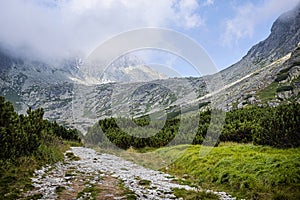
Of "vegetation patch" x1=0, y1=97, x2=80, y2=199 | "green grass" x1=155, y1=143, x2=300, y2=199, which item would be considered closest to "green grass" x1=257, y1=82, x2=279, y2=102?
"green grass" x1=155, y1=143, x2=300, y2=199

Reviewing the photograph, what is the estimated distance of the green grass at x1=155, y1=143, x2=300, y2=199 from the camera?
14.9m

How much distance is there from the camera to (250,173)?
17734mm

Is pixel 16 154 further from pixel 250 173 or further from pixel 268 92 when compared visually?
pixel 268 92

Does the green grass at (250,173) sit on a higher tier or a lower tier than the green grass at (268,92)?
lower

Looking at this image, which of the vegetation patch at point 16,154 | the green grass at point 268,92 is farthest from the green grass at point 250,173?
the green grass at point 268,92

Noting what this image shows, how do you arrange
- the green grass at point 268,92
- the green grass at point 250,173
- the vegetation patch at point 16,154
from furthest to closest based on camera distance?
the green grass at point 268,92 < the vegetation patch at point 16,154 < the green grass at point 250,173

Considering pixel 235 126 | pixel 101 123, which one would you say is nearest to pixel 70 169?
pixel 235 126

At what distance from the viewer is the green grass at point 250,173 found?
14922 millimetres

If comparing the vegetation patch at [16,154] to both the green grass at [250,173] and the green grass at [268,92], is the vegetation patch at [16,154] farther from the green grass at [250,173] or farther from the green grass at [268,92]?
the green grass at [268,92]

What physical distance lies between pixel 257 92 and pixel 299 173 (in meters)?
134

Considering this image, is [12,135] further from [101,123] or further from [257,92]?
[257,92]

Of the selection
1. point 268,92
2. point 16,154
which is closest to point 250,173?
point 16,154

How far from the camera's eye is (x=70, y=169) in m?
23.2

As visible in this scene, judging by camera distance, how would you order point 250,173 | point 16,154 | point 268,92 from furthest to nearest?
point 268,92
point 16,154
point 250,173
